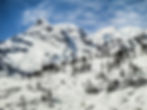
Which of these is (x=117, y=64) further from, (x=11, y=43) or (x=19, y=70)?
(x=11, y=43)

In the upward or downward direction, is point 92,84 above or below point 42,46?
below

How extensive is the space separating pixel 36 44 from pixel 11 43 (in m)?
6.37

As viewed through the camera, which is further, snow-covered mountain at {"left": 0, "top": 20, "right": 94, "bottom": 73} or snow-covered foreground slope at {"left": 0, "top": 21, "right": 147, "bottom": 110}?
snow-covered mountain at {"left": 0, "top": 20, "right": 94, "bottom": 73}

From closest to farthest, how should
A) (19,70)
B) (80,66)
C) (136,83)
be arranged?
(136,83) < (80,66) < (19,70)

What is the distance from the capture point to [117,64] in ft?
74.7

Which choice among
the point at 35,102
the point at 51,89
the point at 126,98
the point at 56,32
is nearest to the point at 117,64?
the point at 126,98

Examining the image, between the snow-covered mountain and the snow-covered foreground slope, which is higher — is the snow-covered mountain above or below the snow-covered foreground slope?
above

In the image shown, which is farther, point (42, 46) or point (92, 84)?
point (42, 46)

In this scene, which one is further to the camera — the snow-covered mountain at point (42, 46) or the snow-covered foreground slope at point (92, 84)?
the snow-covered mountain at point (42, 46)

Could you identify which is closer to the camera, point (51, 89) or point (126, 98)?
point (126, 98)

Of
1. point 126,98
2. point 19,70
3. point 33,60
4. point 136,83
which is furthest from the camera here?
point 33,60

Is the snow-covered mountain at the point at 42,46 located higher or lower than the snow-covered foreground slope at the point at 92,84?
higher

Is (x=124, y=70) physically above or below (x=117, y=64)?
below

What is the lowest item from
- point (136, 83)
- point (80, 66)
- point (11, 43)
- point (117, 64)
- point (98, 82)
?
point (136, 83)
